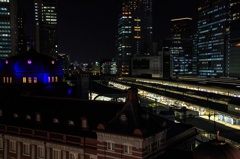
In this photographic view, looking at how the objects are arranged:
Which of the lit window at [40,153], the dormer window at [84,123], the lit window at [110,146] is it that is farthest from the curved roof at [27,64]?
the lit window at [110,146]

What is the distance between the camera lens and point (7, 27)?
550ft

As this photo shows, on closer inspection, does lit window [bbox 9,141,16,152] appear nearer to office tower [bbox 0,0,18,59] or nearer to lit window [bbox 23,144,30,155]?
lit window [bbox 23,144,30,155]

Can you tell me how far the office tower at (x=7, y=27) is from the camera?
166 m

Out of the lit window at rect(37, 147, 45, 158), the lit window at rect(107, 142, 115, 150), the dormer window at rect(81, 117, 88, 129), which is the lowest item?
the lit window at rect(37, 147, 45, 158)

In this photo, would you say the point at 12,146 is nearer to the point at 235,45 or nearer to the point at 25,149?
the point at 25,149

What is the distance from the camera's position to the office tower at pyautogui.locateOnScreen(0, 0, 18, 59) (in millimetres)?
166125

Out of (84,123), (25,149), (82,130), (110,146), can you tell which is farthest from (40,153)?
(110,146)

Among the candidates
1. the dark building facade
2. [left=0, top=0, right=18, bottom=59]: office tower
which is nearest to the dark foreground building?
[left=0, top=0, right=18, bottom=59]: office tower

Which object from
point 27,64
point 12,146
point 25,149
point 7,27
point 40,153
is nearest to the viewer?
point 40,153

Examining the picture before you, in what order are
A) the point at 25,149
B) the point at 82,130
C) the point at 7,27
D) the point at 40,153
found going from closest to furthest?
1. the point at 82,130
2. the point at 40,153
3. the point at 25,149
4. the point at 7,27

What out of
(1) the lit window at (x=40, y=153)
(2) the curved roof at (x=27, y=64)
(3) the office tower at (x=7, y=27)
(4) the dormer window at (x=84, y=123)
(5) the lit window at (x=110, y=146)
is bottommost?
(1) the lit window at (x=40, y=153)

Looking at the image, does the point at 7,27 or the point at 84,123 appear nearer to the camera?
the point at 84,123

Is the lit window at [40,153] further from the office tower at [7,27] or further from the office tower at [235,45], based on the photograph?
the office tower at [235,45]

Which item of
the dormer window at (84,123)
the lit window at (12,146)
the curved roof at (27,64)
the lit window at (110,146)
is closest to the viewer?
the lit window at (110,146)
